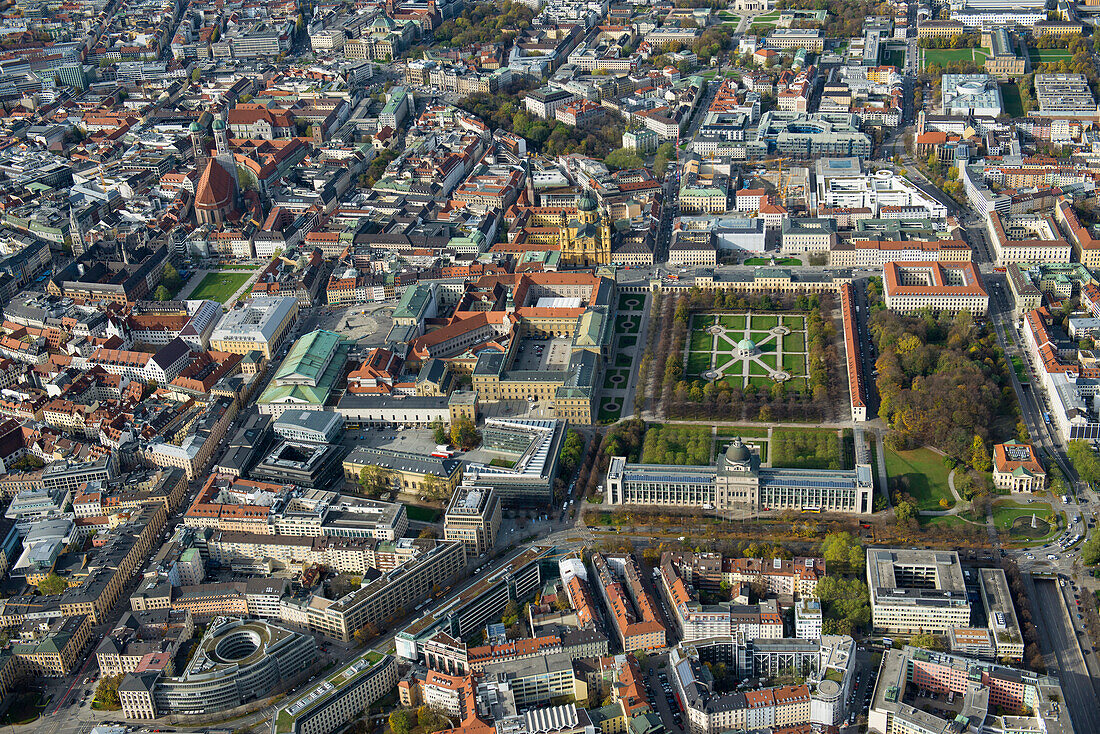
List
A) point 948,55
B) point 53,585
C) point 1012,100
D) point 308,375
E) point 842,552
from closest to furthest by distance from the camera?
point 842,552
point 53,585
point 308,375
point 1012,100
point 948,55

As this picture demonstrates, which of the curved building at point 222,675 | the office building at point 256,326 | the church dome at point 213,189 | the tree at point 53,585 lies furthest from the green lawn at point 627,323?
the tree at point 53,585

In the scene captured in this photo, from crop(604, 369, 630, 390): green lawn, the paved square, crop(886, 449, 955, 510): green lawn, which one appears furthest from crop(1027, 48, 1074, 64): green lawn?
crop(886, 449, 955, 510): green lawn

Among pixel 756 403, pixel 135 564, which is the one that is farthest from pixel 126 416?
pixel 756 403

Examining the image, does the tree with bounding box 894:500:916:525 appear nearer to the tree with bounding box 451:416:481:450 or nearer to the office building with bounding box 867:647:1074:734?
the office building with bounding box 867:647:1074:734

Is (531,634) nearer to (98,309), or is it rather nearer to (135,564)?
(135,564)

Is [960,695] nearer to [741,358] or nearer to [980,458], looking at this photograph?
[980,458]

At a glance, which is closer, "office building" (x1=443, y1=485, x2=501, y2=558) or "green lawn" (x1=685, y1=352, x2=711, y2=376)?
"office building" (x1=443, y1=485, x2=501, y2=558)

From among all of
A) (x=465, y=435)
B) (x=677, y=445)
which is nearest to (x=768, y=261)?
(x=677, y=445)
